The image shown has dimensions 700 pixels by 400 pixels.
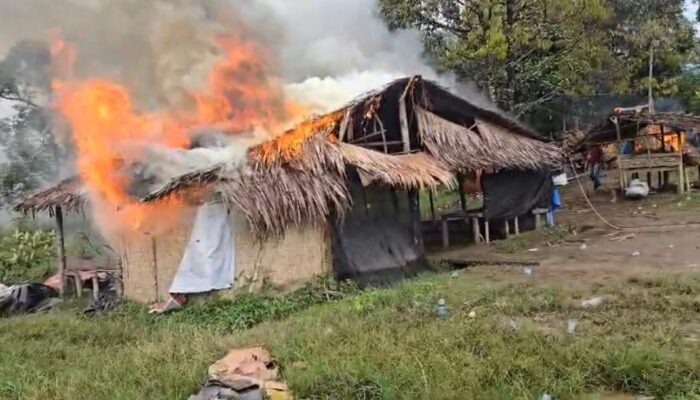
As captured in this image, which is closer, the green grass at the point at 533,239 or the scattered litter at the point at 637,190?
the green grass at the point at 533,239

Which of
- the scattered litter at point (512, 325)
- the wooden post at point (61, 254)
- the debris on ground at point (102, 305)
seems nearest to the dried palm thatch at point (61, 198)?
the wooden post at point (61, 254)

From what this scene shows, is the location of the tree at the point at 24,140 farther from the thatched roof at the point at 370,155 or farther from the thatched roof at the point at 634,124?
the thatched roof at the point at 634,124

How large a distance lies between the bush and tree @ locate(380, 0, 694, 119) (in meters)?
11.2

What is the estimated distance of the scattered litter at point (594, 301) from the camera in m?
7.62

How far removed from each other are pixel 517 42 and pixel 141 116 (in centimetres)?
1085

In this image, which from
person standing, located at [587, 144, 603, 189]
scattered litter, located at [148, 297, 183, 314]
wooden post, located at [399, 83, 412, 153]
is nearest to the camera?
scattered litter, located at [148, 297, 183, 314]

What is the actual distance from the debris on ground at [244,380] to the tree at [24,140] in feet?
50.8

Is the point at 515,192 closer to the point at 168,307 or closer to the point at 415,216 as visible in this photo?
the point at 415,216

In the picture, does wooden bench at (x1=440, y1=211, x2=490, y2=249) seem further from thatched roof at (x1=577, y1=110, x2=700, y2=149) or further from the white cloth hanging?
thatched roof at (x1=577, y1=110, x2=700, y2=149)

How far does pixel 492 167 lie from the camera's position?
571 inches

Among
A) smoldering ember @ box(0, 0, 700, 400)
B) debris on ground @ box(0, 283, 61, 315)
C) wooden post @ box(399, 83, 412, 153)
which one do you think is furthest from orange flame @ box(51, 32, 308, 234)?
debris on ground @ box(0, 283, 61, 315)

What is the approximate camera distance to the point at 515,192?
1602cm

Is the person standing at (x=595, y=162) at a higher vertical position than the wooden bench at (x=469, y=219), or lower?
higher

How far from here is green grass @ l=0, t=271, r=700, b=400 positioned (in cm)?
516
